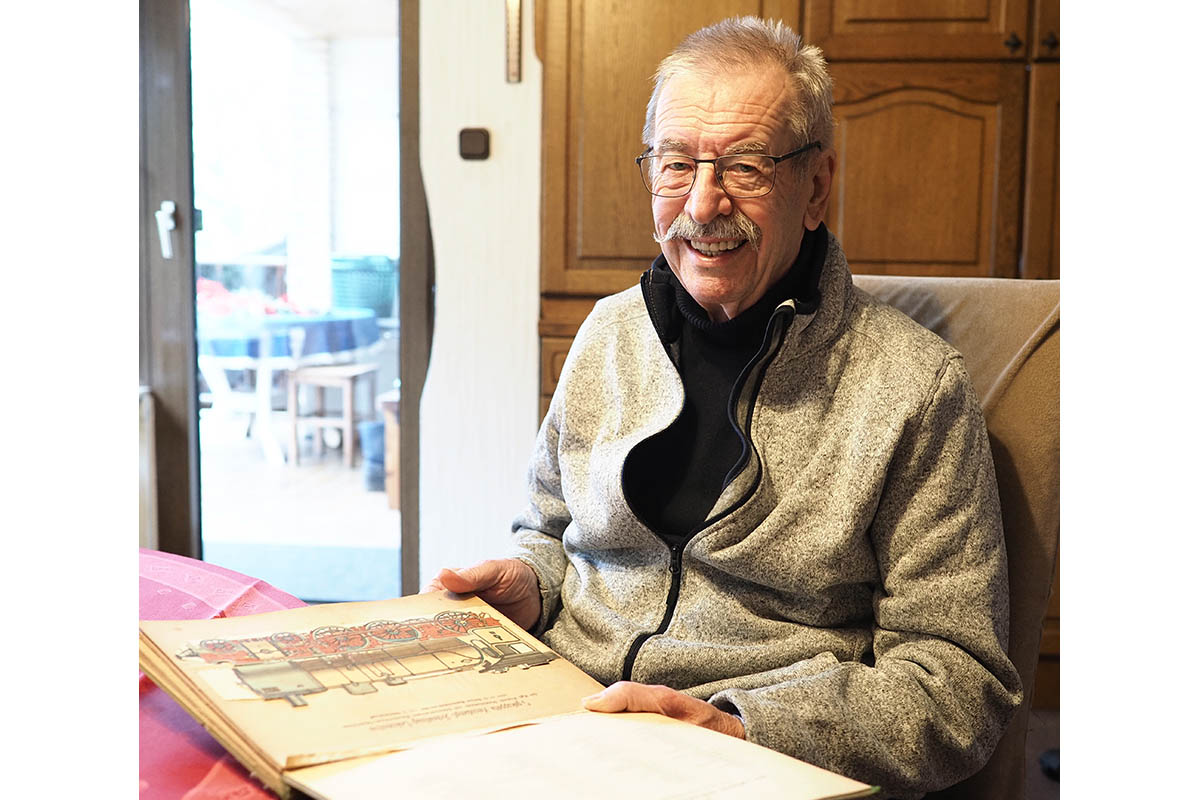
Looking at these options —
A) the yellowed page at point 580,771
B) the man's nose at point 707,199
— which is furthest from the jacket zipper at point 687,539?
the yellowed page at point 580,771

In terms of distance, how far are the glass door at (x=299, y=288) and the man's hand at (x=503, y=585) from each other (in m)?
1.86

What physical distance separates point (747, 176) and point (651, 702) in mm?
573

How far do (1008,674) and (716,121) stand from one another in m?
0.59

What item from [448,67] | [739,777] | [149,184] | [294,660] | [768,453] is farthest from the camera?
[149,184]

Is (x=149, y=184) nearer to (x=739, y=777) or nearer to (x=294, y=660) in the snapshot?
(x=294, y=660)

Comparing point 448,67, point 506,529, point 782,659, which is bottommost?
point 506,529

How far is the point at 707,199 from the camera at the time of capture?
3.55 ft

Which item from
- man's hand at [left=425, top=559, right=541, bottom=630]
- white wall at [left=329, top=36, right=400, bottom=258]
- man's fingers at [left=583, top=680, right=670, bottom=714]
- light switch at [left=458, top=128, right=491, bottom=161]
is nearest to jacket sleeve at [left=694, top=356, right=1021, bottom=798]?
man's fingers at [left=583, top=680, right=670, bottom=714]

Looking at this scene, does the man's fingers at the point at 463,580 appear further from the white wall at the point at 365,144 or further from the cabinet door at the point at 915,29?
the white wall at the point at 365,144

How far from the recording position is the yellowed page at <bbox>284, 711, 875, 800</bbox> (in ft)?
1.95

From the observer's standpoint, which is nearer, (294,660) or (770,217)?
(294,660)

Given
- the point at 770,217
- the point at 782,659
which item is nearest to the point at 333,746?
the point at 782,659

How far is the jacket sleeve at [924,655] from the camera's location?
0.87 m

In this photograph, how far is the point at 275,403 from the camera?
3.07 meters
